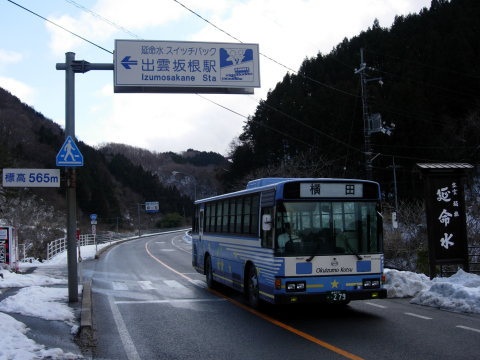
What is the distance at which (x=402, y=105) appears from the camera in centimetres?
4616

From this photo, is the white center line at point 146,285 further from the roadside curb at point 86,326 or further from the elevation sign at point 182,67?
the elevation sign at point 182,67

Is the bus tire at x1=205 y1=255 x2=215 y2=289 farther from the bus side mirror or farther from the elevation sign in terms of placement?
the bus side mirror

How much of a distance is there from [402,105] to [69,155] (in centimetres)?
4077

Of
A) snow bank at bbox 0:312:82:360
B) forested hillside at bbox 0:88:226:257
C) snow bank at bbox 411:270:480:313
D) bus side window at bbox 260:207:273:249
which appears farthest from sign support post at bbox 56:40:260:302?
forested hillside at bbox 0:88:226:257

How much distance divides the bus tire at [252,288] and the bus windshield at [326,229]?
1618 millimetres

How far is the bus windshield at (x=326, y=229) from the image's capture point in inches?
358

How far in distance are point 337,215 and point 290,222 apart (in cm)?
96

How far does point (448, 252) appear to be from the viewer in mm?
13414

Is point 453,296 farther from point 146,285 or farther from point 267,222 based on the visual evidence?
point 146,285

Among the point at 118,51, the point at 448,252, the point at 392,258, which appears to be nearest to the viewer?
the point at 118,51

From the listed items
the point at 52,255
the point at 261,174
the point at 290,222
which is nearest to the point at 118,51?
the point at 290,222

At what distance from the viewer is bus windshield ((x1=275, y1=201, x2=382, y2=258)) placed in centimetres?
909

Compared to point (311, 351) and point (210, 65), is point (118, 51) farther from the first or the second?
point (311, 351)

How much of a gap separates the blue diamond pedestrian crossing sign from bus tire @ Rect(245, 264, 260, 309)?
443 centimetres
